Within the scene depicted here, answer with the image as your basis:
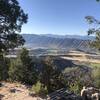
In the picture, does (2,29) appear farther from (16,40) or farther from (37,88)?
(37,88)

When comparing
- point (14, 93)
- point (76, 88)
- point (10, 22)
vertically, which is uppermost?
point (10, 22)

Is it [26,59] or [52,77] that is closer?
[52,77]

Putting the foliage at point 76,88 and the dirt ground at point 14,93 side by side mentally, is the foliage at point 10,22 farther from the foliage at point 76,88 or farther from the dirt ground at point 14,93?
the foliage at point 76,88

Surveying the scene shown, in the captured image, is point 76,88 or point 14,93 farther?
point 76,88

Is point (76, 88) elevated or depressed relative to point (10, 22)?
depressed

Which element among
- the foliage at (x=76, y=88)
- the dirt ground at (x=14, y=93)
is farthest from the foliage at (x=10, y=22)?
the foliage at (x=76, y=88)

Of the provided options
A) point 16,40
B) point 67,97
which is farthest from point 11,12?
point 67,97

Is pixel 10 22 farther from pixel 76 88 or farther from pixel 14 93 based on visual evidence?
pixel 76 88

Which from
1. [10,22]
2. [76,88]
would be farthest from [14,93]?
[76,88]

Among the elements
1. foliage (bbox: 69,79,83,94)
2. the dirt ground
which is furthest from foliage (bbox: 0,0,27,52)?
foliage (bbox: 69,79,83,94)
